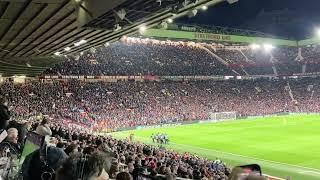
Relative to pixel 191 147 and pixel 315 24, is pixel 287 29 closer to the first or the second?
pixel 315 24

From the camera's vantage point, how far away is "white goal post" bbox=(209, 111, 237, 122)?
196 feet

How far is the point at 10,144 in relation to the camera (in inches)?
249

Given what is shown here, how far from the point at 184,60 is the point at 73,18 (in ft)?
197

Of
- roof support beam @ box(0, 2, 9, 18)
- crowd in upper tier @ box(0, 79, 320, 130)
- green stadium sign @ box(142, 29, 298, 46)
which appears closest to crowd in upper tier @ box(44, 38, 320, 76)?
crowd in upper tier @ box(0, 79, 320, 130)

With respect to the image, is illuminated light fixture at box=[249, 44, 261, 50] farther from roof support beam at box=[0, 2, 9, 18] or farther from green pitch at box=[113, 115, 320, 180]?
roof support beam at box=[0, 2, 9, 18]

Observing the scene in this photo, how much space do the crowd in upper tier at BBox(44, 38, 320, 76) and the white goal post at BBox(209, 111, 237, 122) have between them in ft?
40.3

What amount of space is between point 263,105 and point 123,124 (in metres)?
27.7

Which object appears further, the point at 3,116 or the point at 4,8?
the point at 4,8

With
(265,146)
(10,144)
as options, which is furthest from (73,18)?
(265,146)

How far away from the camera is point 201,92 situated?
69.2 m

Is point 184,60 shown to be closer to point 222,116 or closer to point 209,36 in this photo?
point 209,36

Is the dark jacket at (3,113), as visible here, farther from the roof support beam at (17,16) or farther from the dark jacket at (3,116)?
the roof support beam at (17,16)

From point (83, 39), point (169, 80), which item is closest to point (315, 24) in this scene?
point (169, 80)

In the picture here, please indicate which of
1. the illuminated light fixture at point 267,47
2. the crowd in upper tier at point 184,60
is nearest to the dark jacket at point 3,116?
the crowd in upper tier at point 184,60
